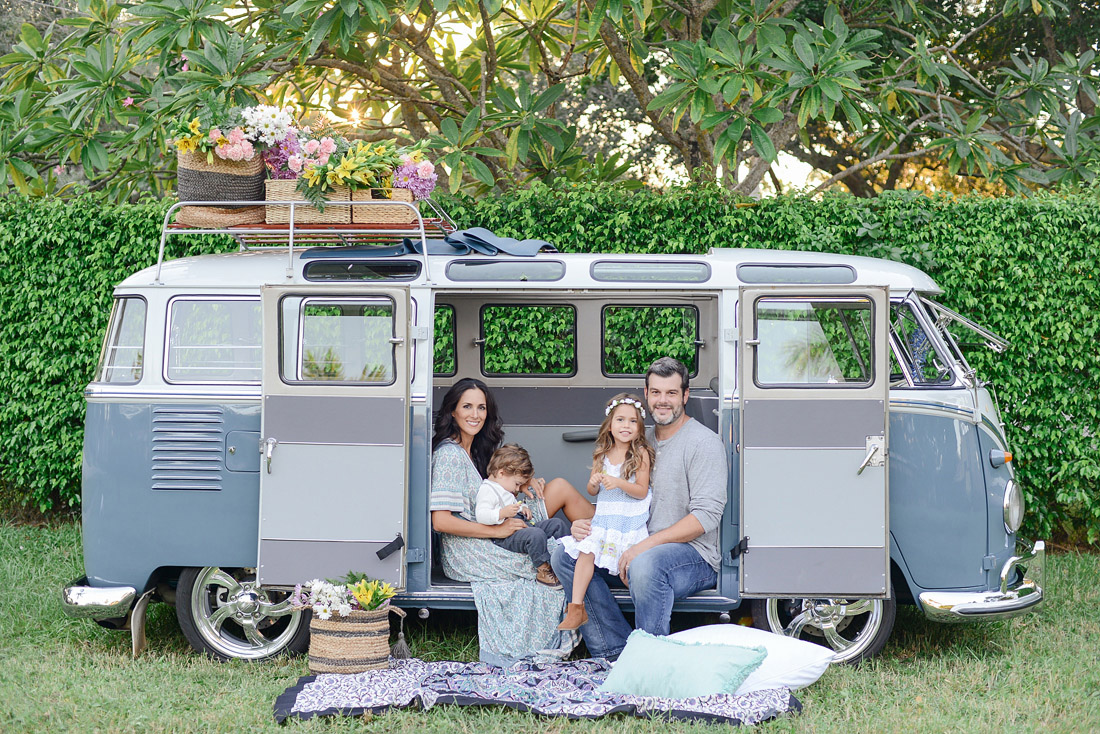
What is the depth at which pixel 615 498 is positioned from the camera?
18.0 ft

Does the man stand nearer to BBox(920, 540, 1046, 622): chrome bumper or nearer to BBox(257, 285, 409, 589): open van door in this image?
BBox(257, 285, 409, 589): open van door

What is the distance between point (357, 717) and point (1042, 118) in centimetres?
874

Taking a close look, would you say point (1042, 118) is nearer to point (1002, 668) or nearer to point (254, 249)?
point (1002, 668)

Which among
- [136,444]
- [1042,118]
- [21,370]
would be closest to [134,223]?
[21,370]

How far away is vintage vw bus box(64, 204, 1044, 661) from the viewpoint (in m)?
5.29

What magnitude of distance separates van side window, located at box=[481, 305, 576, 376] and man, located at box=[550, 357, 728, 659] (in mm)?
1879

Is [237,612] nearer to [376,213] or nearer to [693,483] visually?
[376,213]

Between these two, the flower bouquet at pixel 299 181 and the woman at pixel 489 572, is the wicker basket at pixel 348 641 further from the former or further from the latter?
the flower bouquet at pixel 299 181

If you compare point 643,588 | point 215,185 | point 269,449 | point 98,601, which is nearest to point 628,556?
point 643,588

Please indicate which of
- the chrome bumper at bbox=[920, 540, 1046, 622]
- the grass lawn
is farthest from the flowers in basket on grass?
the chrome bumper at bbox=[920, 540, 1046, 622]

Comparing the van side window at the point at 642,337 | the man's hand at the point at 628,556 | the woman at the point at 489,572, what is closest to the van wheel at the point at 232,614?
the woman at the point at 489,572

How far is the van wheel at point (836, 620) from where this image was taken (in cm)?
555

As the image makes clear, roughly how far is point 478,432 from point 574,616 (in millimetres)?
1210

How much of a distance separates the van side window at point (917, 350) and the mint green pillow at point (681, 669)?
69.4 inches
